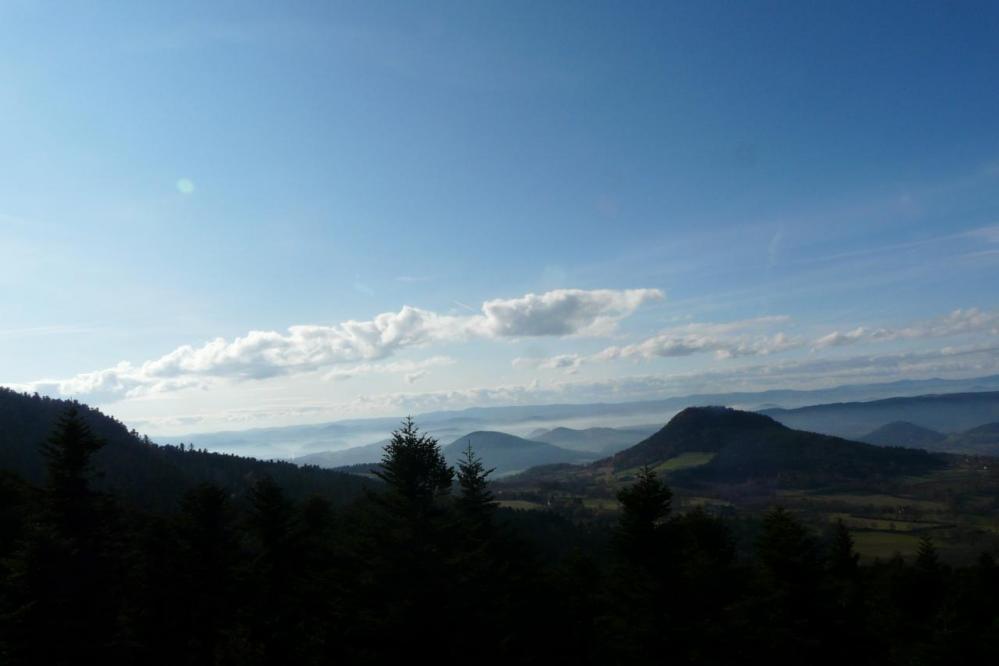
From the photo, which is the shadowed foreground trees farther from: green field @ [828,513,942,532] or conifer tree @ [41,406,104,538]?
green field @ [828,513,942,532]

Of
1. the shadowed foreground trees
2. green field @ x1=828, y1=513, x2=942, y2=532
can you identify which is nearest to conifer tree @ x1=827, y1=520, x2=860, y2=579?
the shadowed foreground trees

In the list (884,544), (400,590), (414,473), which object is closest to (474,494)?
(414,473)

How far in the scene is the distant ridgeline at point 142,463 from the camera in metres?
128

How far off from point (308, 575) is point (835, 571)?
Answer: 1548 inches

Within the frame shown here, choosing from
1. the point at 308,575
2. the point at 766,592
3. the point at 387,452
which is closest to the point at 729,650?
the point at 766,592

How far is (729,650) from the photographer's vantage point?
18797 millimetres

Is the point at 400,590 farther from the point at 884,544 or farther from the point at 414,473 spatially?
the point at 884,544

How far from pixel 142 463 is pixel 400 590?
5962 inches

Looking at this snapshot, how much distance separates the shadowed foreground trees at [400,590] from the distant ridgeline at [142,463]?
95.4 meters

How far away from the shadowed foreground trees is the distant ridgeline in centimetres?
9536

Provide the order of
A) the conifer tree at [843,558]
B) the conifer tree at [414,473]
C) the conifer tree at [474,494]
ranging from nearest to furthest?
the conifer tree at [414,473], the conifer tree at [474,494], the conifer tree at [843,558]

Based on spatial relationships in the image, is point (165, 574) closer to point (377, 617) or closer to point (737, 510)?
point (377, 617)

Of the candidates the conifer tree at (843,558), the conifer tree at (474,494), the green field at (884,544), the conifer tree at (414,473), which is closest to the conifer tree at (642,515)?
the conifer tree at (414,473)

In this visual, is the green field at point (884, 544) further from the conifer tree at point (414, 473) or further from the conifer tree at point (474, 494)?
the conifer tree at point (414, 473)
